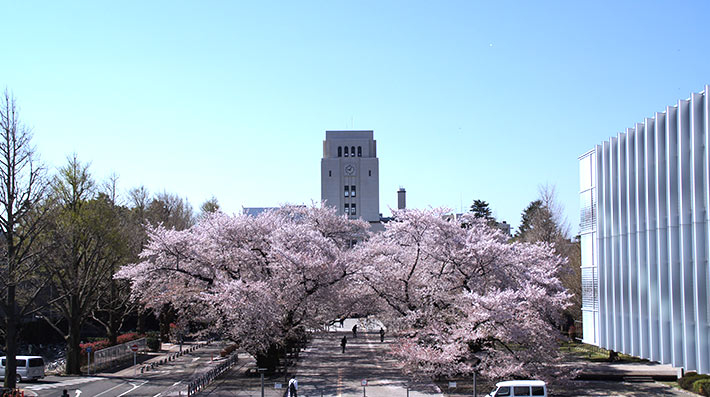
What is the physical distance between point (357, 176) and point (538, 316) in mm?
69786

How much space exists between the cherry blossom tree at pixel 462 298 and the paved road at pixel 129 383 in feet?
35.8

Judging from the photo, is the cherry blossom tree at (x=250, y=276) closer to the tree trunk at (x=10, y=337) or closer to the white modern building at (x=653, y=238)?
the tree trunk at (x=10, y=337)

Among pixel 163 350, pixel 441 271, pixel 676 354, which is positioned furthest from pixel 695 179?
pixel 163 350

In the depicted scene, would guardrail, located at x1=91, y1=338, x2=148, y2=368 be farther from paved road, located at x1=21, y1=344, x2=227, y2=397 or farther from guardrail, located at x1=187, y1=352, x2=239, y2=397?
guardrail, located at x1=187, y1=352, x2=239, y2=397

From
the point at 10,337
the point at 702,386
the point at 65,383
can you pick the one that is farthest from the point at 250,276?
the point at 702,386

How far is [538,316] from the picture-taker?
1099 inches

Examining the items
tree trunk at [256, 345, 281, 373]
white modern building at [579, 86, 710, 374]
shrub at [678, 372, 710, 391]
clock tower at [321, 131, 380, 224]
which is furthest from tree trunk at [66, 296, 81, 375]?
clock tower at [321, 131, 380, 224]

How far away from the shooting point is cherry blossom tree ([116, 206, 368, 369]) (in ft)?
93.3

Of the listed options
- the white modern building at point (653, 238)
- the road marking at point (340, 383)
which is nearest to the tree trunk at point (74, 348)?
the road marking at point (340, 383)

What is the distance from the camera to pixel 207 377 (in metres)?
28.9

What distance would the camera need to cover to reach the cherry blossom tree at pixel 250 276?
28.4m

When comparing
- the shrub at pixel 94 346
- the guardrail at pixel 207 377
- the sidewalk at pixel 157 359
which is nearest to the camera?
the guardrail at pixel 207 377

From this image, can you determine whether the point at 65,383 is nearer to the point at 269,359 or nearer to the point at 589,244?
the point at 269,359

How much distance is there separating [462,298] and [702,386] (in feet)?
35.1
